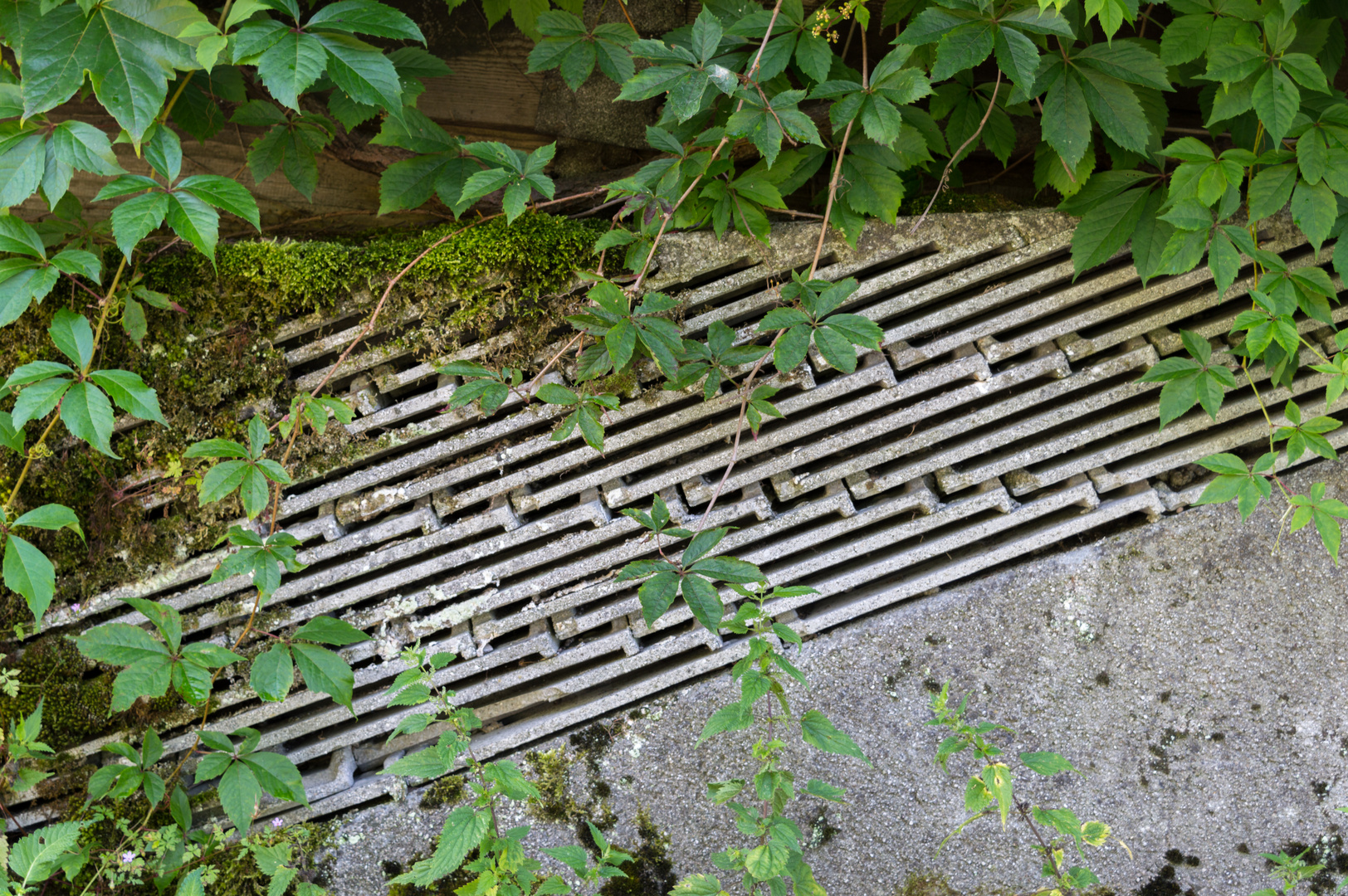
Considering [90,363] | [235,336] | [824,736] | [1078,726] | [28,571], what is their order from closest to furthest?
[28,571] < [824,736] < [90,363] < [235,336] < [1078,726]

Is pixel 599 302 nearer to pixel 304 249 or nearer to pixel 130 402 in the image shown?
pixel 304 249

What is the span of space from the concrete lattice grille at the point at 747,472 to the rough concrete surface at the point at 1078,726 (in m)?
0.11

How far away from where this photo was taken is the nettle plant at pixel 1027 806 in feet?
5.88

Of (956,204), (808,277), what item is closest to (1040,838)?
(808,277)

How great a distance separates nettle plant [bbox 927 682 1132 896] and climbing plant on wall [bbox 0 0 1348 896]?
1.00 ft

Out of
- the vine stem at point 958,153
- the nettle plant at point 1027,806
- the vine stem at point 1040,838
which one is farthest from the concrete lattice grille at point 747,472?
the vine stem at point 1040,838

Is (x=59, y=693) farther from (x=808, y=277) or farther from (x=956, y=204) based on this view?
(x=956, y=204)

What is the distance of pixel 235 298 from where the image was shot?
2.02m

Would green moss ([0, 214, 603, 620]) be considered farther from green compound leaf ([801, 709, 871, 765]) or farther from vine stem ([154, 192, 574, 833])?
green compound leaf ([801, 709, 871, 765])

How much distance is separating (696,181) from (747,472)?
2.25 ft

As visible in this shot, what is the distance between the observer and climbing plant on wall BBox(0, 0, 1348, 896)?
1510mm

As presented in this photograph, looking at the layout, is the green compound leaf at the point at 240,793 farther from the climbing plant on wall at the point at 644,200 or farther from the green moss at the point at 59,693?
the green moss at the point at 59,693

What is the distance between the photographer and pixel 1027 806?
2168 millimetres


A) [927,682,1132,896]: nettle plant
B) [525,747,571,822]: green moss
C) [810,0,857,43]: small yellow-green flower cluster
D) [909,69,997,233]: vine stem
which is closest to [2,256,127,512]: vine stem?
[525,747,571,822]: green moss
